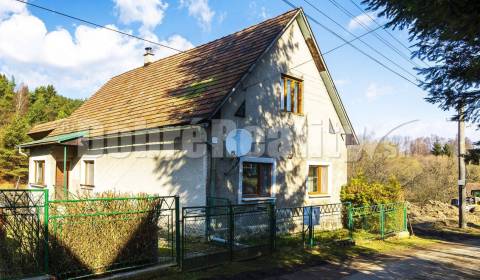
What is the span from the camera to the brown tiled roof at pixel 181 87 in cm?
1165

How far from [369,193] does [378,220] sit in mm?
1109

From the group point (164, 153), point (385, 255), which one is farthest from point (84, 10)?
point (385, 255)

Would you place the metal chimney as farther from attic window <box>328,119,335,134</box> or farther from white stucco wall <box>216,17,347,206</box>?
attic window <box>328,119,335,134</box>

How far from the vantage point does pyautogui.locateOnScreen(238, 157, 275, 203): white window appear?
38.1 ft

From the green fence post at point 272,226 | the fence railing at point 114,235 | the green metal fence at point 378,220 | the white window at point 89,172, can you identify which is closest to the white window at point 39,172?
the white window at point 89,172

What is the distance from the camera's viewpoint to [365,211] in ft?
44.2

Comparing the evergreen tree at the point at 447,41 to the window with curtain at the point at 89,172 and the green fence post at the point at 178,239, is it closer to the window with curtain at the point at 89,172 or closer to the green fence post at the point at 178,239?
the green fence post at the point at 178,239

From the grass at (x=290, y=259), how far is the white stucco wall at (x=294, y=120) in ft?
7.50

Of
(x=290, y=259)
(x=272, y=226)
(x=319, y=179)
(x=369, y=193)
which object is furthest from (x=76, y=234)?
(x=369, y=193)

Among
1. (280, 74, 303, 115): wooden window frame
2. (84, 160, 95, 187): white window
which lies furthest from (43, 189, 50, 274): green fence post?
(84, 160, 95, 187): white window

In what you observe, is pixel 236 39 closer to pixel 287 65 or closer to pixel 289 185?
pixel 287 65

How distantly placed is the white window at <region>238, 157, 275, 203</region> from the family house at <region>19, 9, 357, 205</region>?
3 cm

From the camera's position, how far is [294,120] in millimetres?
13711

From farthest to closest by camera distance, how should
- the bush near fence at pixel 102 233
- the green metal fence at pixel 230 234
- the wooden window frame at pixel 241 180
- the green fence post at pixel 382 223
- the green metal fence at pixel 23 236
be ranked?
1. the green fence post at pixel 382 223
2. the wooden window frame at pixel 241 180
3. the green metal fence at pixel 230 234
4. the bush near fence at pixel 102 233
5. the green metal fence at pixel 23 236
